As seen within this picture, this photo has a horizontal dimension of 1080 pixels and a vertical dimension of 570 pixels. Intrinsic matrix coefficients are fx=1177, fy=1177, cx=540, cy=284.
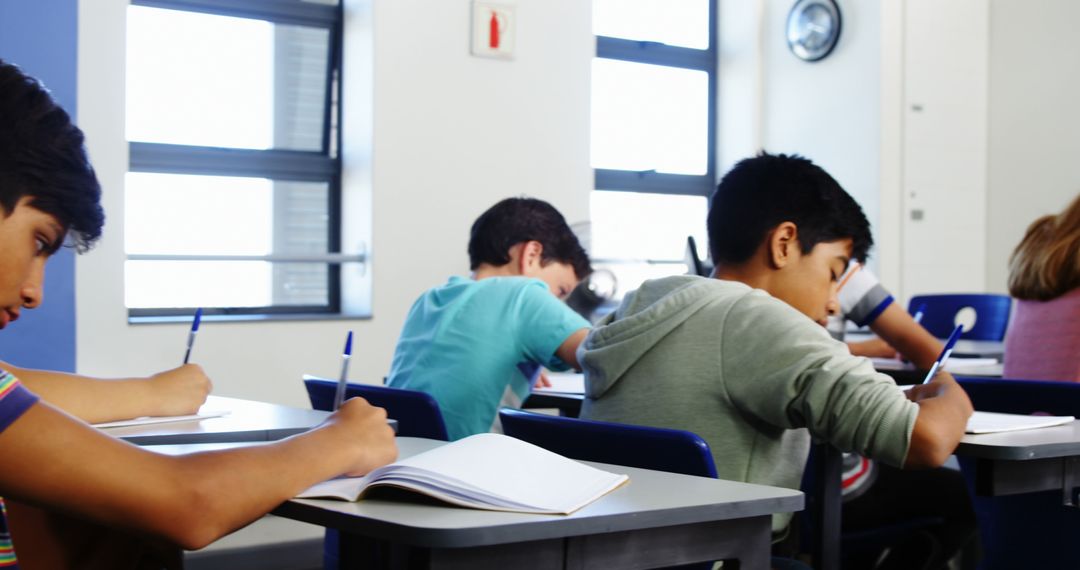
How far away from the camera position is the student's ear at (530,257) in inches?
113

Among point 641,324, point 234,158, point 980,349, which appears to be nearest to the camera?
point 641,324

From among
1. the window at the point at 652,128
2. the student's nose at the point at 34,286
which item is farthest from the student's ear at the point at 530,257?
the window at the point at 652,128

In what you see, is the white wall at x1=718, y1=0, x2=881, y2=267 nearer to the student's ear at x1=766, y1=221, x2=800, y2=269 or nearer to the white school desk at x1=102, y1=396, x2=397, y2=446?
the student's ear at x1=766, y1=221, x2=800, y2=269

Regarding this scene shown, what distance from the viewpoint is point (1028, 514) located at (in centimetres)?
203

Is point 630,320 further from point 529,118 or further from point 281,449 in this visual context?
point 529,118

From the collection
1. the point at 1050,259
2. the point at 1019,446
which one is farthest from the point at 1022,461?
the point at 1050,259

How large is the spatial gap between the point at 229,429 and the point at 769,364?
2.55 feet

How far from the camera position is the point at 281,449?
3.87 feet

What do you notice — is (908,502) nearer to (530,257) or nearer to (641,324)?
(530,257)

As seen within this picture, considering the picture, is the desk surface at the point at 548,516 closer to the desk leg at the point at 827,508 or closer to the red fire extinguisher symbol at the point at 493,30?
the desk leg at the point at 827,508

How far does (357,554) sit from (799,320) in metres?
0.74

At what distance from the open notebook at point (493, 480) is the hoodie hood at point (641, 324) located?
0.52 m

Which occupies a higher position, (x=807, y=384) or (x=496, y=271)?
(x=496, y=271)

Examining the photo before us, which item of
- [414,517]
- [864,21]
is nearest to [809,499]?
[414,517]
